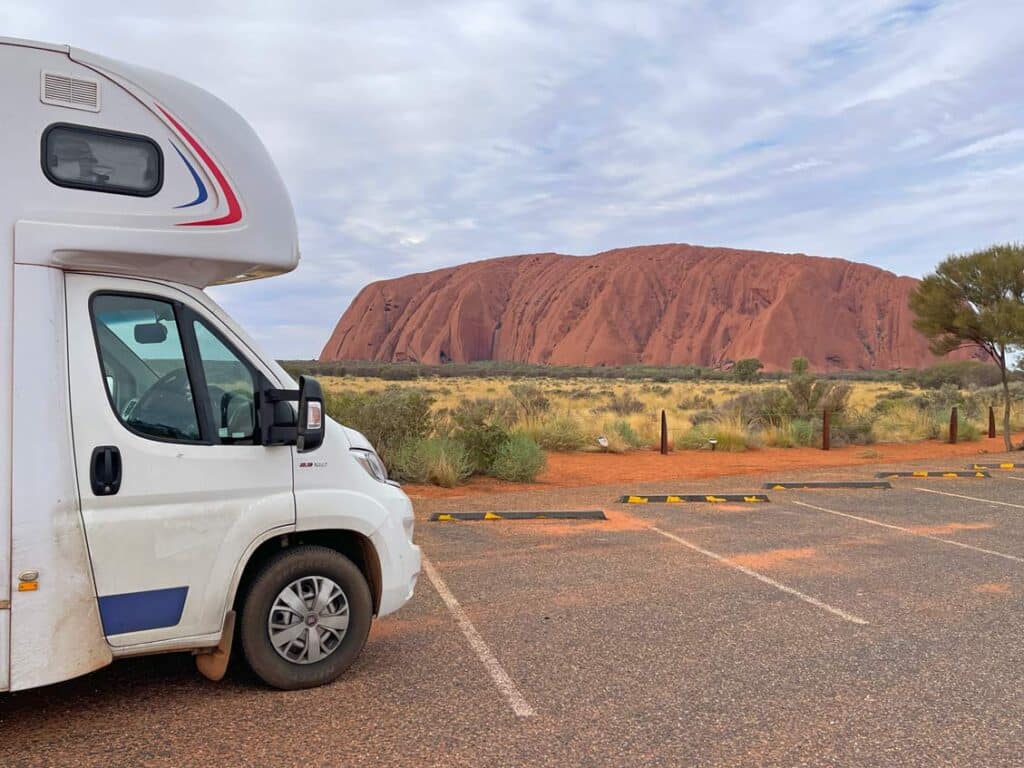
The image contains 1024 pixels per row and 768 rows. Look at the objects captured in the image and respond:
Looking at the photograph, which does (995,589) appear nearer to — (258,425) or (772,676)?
(772,676)

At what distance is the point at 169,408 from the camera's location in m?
4.02

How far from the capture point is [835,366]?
10062 centimetres

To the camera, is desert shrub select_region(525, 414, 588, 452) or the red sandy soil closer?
the red sandy soil

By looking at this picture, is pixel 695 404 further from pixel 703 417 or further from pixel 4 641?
pixel 4 641

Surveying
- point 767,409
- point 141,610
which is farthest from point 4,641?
point 767,409

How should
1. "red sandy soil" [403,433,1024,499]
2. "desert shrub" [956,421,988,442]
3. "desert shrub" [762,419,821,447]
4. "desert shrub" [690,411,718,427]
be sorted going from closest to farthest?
1. "red sandy soil" [403,433,1024,499]
2. "desert shrub" [762,419,821,447]
3. "desert shrub" [956,421,988,442]
4. "desert shrub" [690,411,718,427]

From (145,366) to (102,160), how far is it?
3.22ft

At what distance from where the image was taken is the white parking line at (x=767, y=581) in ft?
19.5

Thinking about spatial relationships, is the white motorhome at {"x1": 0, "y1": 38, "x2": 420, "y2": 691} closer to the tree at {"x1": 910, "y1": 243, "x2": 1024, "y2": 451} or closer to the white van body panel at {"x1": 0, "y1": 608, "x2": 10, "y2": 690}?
the white van body panel at {"x1": 0, "y1": 608, "x2": 10, "y2": 690}

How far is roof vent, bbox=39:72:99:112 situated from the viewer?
12.3ft

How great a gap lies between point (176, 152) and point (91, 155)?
14.8 inches

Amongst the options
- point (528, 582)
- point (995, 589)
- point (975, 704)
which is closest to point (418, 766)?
point (975, 704)

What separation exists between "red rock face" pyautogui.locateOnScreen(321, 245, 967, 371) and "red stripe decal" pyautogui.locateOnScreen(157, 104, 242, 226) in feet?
322

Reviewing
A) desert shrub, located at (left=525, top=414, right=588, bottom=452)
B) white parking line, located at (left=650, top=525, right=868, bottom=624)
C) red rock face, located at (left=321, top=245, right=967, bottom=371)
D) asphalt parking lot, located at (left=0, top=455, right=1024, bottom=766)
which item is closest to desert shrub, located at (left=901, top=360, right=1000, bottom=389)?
desert shrub, located at (left=525, top=414, right=588, bottom=452)
